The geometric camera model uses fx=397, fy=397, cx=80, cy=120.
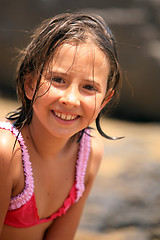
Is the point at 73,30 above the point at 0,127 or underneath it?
above

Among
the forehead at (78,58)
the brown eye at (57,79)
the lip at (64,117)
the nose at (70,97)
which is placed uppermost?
the forehead at (78,58)

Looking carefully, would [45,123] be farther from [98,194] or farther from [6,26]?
[6,26]

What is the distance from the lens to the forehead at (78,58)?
163 centimetres

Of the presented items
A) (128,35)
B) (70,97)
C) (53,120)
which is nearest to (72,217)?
(53,120)

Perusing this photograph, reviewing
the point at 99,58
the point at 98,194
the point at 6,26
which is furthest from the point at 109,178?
the point at 6,26

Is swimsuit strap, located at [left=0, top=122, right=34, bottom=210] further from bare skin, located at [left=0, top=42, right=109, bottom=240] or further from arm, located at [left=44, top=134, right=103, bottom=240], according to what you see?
arm, located at [left=44, top=134, right=103, bottom=240]

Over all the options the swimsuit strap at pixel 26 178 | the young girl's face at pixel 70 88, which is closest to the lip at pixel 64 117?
the young girl's face at pixel 70 88

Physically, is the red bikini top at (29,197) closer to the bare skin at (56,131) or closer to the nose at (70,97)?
the bare skin at (56,131)

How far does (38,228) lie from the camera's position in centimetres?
207

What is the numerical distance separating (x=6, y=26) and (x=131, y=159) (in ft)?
8.91

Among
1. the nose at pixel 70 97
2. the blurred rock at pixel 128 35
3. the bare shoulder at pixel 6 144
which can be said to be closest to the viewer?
the nose at pixel 70 97

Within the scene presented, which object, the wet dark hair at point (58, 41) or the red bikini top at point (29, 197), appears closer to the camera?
the wet dark hair at point (58, 41)

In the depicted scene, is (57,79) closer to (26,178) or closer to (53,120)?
(53,120)

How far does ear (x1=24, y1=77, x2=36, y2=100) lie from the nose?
0.18 metres
